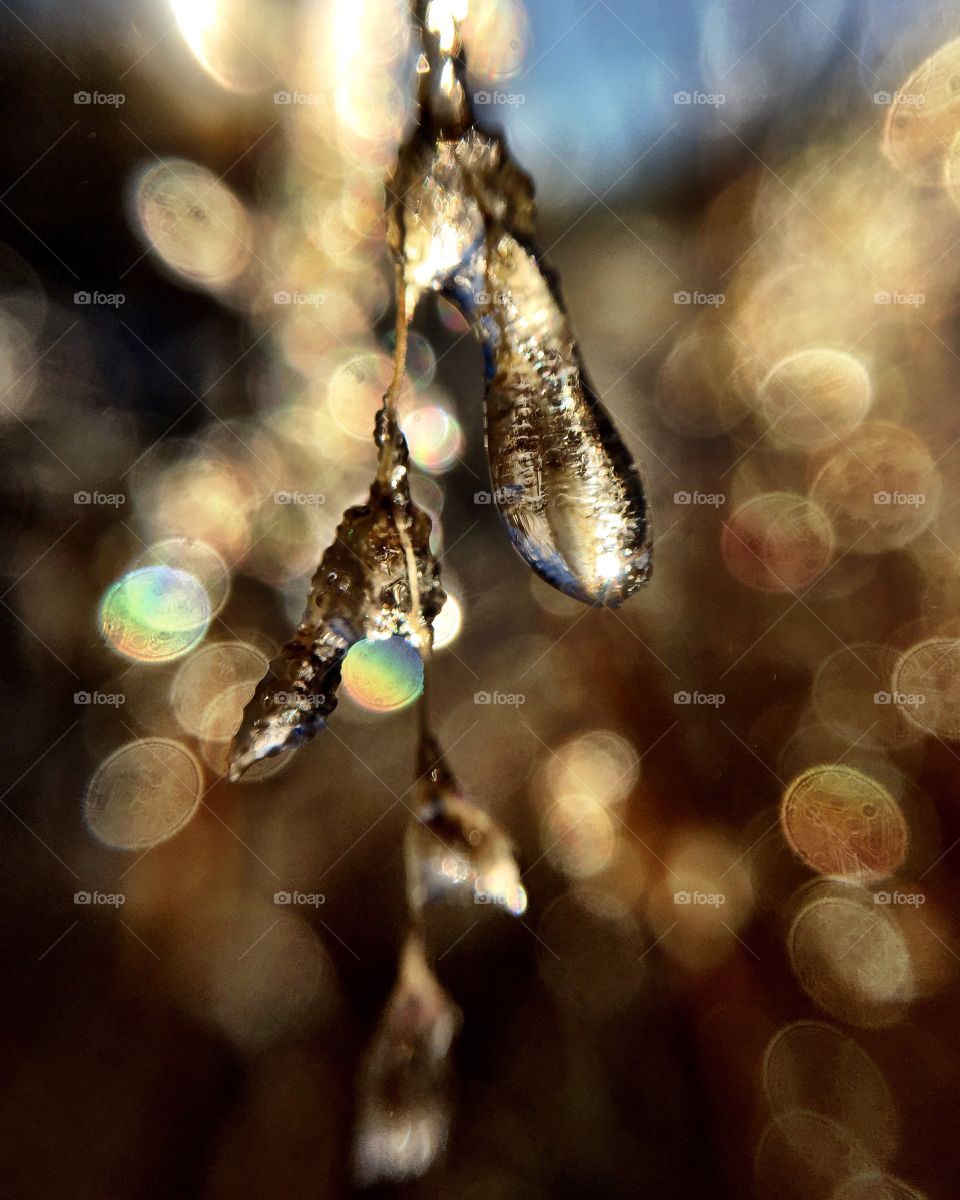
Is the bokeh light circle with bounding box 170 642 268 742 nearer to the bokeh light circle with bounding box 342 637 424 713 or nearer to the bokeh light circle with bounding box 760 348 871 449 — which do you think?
the bokeh light circle with bounding box 342 637 424 713

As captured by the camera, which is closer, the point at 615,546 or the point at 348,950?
the point at 615,546

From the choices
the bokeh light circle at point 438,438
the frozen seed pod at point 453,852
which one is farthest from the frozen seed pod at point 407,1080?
the bokeh light circle at point 438,438

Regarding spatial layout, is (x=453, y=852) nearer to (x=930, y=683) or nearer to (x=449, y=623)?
(x=449, y=623)

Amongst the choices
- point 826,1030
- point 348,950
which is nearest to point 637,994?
point 826,1030

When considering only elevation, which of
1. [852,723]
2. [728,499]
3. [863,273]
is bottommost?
[852,723]

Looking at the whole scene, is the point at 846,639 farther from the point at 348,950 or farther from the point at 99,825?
the point at 99,825

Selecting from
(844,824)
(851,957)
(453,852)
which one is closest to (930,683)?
(844,824)

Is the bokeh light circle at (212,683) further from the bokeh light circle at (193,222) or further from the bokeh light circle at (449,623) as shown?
the bokeh light circle at (193,222)

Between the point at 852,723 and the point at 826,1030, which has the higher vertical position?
the point at 852,723
